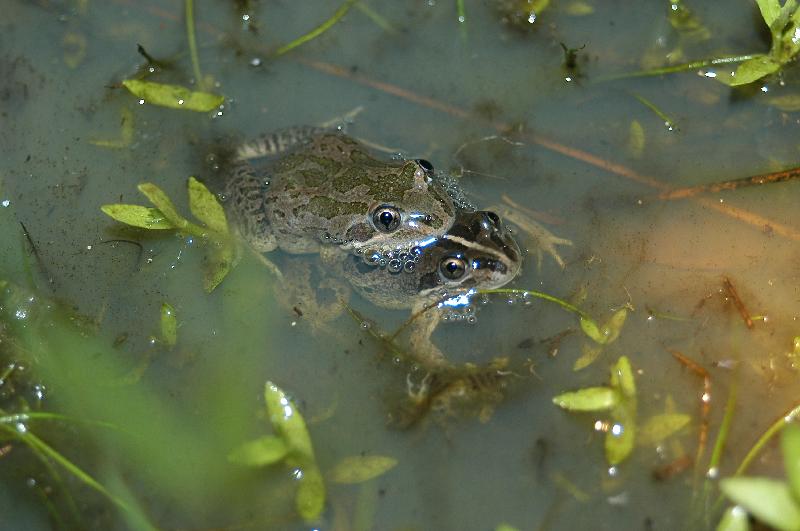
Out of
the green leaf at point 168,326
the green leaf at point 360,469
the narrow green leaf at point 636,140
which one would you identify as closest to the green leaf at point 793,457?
the green leaf at point 360,469

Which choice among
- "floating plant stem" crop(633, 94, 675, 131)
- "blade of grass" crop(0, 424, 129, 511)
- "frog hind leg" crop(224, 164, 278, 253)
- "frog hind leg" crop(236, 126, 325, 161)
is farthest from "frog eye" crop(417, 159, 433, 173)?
"blade of grass" crop(0, 424, 129, 511)

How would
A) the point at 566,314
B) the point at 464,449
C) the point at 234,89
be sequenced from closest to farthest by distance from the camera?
the point at 464,449 < the point at 566,314 < the point at 234,89

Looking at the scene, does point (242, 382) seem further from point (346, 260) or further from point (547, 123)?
point (547, 123)

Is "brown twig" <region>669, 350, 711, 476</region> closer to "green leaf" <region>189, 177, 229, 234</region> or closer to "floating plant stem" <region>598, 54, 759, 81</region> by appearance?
"floating plant stem" <region>598, 54, 759, 81</region>

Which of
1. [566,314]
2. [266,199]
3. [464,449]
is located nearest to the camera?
[464,449]

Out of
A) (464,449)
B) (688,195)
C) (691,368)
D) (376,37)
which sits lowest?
(464,449)

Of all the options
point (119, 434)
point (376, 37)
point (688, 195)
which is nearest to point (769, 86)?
point (688, 195)

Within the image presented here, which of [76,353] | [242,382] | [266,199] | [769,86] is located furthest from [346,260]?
[769,86]

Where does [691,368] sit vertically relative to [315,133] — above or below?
below

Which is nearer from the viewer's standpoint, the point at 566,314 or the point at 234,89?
the point at 566,314
